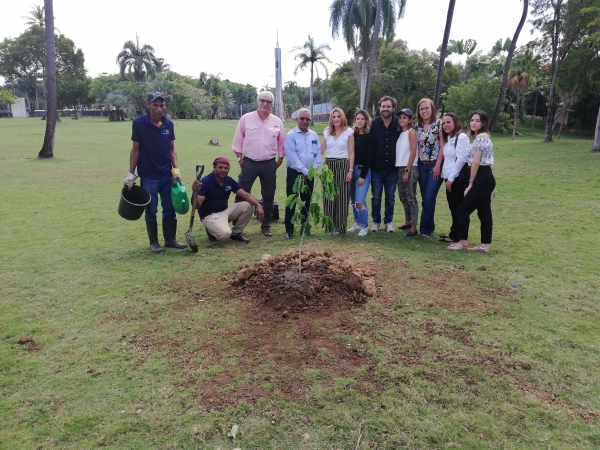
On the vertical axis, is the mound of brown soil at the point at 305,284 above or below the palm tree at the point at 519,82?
below

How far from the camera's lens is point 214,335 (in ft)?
11.4

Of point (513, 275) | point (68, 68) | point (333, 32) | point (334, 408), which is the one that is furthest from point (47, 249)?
point (68, 68)

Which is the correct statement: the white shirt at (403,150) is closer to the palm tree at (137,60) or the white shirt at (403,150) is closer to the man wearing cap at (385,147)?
the man wearing cap at (385,147)

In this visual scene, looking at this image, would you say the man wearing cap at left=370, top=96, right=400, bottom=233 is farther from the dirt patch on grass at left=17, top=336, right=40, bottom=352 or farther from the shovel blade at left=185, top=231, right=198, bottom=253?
the dirt patch on grass at left=17, top=336, right=40, bottom=352

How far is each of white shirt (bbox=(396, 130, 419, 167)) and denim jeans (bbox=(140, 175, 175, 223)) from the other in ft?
10.2

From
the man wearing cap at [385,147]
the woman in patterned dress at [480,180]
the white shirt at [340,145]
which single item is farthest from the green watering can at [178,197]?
the woman in patterned dress at [480,180]

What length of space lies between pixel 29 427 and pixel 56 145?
69.5 ft

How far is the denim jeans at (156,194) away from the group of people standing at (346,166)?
0.01 m

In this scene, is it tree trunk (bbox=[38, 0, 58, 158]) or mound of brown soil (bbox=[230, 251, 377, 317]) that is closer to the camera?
mound of brown soil (bbox=[230, 251, 377, 317])

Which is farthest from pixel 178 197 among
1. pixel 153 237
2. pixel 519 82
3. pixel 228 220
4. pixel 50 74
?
pixel 519 82

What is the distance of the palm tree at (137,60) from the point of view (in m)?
60.6

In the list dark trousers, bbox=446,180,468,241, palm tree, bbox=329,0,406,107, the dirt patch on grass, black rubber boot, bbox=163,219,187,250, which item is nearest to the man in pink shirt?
black rubber boot, bbox=163,219,187,250

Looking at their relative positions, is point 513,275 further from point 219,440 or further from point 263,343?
point 219,440

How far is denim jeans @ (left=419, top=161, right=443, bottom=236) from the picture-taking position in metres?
6.00
